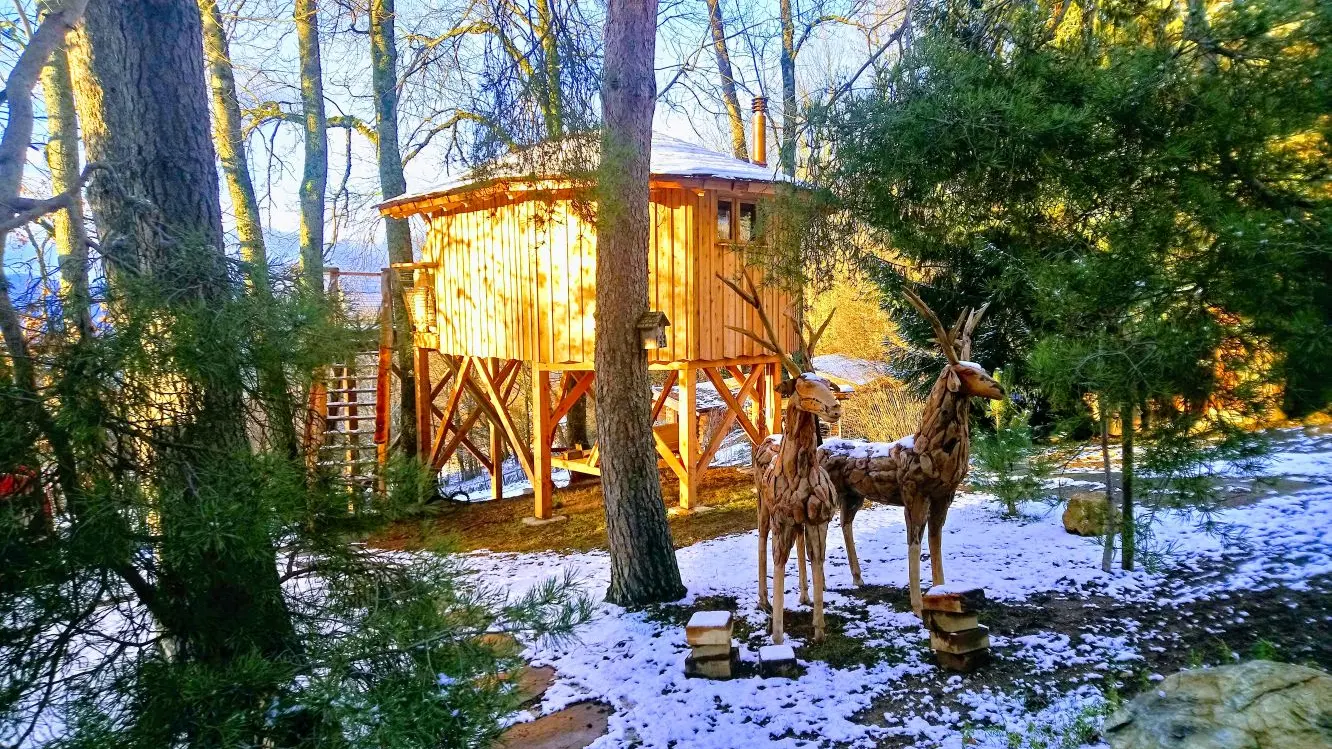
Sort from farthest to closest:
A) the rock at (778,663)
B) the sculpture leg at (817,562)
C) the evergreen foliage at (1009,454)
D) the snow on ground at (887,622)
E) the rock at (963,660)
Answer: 1. the evergreen foliage at (1009,454)
2. the sculpture leg at (817,562)
3. the rock at (778,663)
4. the rock at (963,660)
5. the snow on ground at (887,622)

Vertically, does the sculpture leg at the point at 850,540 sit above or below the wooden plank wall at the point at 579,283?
below

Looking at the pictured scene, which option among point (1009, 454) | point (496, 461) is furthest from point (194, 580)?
point (496, 461)

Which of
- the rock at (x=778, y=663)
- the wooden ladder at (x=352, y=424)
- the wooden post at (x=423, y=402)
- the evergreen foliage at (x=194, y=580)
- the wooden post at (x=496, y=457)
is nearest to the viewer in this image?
the evergreen foliage at (x=194, y=580)

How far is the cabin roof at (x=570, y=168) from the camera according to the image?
473 centimetres

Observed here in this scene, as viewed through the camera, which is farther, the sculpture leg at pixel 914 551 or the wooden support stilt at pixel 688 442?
the wooden support stilt at pixel 688 442

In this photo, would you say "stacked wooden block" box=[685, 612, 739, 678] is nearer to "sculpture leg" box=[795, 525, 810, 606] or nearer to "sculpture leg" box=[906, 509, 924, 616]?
"sculpture leg" box=[795, 525, 810, 606]

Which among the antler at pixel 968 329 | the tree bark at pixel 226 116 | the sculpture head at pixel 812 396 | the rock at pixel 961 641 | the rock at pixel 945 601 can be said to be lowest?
the rock at pixel 961 641

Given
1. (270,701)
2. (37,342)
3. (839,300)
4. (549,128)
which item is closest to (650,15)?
(549,128)

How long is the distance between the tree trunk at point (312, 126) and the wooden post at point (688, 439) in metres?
5.80

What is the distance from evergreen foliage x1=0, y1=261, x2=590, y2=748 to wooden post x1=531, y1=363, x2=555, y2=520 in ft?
20.4

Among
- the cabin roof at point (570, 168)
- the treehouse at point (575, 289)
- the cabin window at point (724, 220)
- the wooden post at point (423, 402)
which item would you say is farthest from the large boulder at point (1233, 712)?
the wooden post at point (423, 402)

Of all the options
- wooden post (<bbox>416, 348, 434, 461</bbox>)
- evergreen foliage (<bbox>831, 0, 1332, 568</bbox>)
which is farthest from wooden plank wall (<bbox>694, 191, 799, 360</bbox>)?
wooden post (<bbox>416, 348, 434, 461</bbox>)

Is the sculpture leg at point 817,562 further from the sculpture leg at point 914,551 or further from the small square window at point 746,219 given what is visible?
the small square window at point 746,219

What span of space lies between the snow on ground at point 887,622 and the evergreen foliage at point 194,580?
58.6 inches
